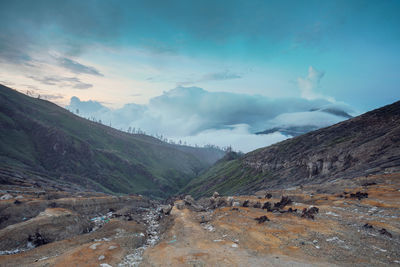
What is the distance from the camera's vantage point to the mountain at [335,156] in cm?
7306

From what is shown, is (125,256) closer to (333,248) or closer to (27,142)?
(333,248)

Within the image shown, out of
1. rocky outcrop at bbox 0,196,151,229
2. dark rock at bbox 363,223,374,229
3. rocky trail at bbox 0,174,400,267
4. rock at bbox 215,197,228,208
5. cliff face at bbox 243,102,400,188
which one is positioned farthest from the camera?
cliff face at bbox 243,102,400,188

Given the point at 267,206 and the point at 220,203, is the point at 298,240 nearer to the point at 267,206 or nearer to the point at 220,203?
the point at 267,206

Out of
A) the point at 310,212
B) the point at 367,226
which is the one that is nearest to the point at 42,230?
the point at 310,212

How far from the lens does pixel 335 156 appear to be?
3696 inches

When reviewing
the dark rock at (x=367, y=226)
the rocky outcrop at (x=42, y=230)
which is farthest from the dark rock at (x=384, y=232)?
the rocky outcrop at (x=42, y=230)

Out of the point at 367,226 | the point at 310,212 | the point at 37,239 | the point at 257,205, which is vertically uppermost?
the point at 367,226

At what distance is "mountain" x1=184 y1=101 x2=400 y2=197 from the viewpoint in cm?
7306

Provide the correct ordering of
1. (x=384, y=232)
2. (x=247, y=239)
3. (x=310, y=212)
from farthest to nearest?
1. (x=310, y=212)
2. (x=247, y=239)
3. (x=384, y=232)

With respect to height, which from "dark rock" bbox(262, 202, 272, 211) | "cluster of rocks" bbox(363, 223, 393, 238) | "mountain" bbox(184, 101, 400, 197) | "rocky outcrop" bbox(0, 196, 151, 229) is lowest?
"rocky outcrop" bbox(0, 196, 151, 229)

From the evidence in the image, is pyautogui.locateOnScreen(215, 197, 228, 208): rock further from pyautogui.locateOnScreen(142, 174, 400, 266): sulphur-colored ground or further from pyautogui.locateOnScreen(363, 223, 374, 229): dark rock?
pyautogui.locateOnScreen(363, 223, 374, 229): dark rock

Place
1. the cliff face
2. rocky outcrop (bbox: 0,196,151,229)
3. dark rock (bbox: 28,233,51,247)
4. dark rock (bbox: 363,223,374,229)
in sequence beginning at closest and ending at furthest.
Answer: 1. dark rock (bbox: 363,223,374,229)
2. dark rock (bbox: 28,233,51,247)
3. rocky outcrop (bbox: 0,196,151,229)
4. the cliff face

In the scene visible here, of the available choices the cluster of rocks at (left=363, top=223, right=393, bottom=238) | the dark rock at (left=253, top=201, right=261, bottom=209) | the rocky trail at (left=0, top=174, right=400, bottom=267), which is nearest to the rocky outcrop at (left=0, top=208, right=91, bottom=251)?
the rocky trail at (left=0, top=174, right=400, bottom=267)

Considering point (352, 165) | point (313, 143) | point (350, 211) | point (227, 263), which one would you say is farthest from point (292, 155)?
point (227, 263)
